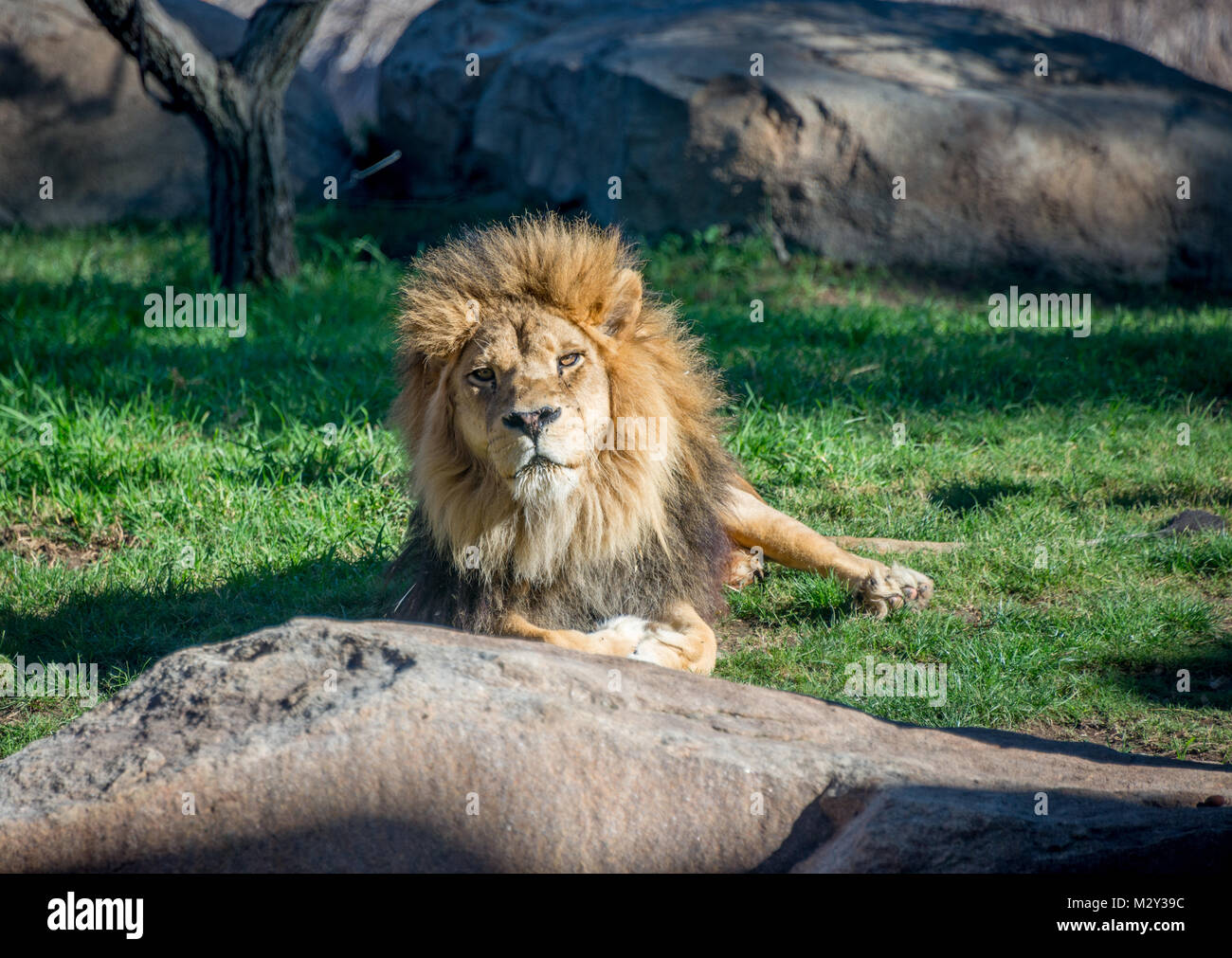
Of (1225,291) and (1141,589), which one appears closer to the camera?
(1141,589)

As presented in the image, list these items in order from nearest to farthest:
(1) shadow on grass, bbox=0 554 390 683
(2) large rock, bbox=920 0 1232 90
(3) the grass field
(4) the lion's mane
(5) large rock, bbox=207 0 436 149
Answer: (4) the lion's mane, (3) the grass field, (1) shadow on grass, bbox=0 554 390 683, (2) large rock, bbox=920 0 1232 90, (5) large rock, bbox=207 0 436 149

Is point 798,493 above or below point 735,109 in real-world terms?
below

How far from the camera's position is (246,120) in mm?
8133

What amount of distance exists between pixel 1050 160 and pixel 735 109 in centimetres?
242

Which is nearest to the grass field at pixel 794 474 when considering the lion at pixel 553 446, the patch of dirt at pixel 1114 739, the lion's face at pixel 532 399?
the patch of dirt at pixel 1114 739

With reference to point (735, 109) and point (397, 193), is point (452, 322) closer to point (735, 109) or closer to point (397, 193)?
point (735, 109)

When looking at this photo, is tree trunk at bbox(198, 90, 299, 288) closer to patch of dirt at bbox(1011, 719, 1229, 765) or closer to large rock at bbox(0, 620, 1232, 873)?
large rock at bbox(0, 620, 1232, 873)

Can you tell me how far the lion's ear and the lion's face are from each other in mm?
118

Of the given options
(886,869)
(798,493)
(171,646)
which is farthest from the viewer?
(798,493)

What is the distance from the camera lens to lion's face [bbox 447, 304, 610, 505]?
331cm

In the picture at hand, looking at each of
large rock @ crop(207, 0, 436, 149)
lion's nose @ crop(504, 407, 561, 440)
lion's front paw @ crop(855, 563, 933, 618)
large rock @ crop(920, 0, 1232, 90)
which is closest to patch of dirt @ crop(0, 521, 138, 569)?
lion's nose @ crop(504, 407, 561, 440)

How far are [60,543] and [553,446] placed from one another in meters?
3.05

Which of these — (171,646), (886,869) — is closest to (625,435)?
(886,869)

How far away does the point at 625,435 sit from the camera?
11.6ft
